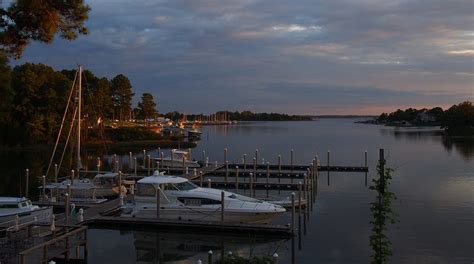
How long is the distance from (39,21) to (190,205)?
1335 centimetres

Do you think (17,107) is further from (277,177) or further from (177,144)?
(277,177)

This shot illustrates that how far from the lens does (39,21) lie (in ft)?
45.6

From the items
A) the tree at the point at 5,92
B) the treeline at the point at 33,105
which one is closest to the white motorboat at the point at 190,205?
→ the tree at the point at 5,92

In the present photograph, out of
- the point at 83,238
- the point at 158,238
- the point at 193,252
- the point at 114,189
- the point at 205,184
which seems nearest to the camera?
the point at 83,238

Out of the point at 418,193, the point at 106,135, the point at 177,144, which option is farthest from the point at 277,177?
the point at 106,135

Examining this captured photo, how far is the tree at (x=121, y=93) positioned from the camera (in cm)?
11817

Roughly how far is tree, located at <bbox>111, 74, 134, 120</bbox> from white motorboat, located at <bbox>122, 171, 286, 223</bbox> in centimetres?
9461

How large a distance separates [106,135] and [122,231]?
2845 inches

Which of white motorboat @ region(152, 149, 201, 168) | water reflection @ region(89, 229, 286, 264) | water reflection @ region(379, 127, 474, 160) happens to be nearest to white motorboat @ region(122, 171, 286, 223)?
water reflection @ region(89, 229, 286, 264)

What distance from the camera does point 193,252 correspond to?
856 inches

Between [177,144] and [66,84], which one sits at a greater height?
[66,84]

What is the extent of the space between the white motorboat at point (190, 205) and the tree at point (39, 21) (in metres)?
12.1

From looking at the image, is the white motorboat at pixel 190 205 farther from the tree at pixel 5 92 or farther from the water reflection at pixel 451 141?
the tree at pixel 5 92

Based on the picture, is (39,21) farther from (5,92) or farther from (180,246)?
(5,92)
